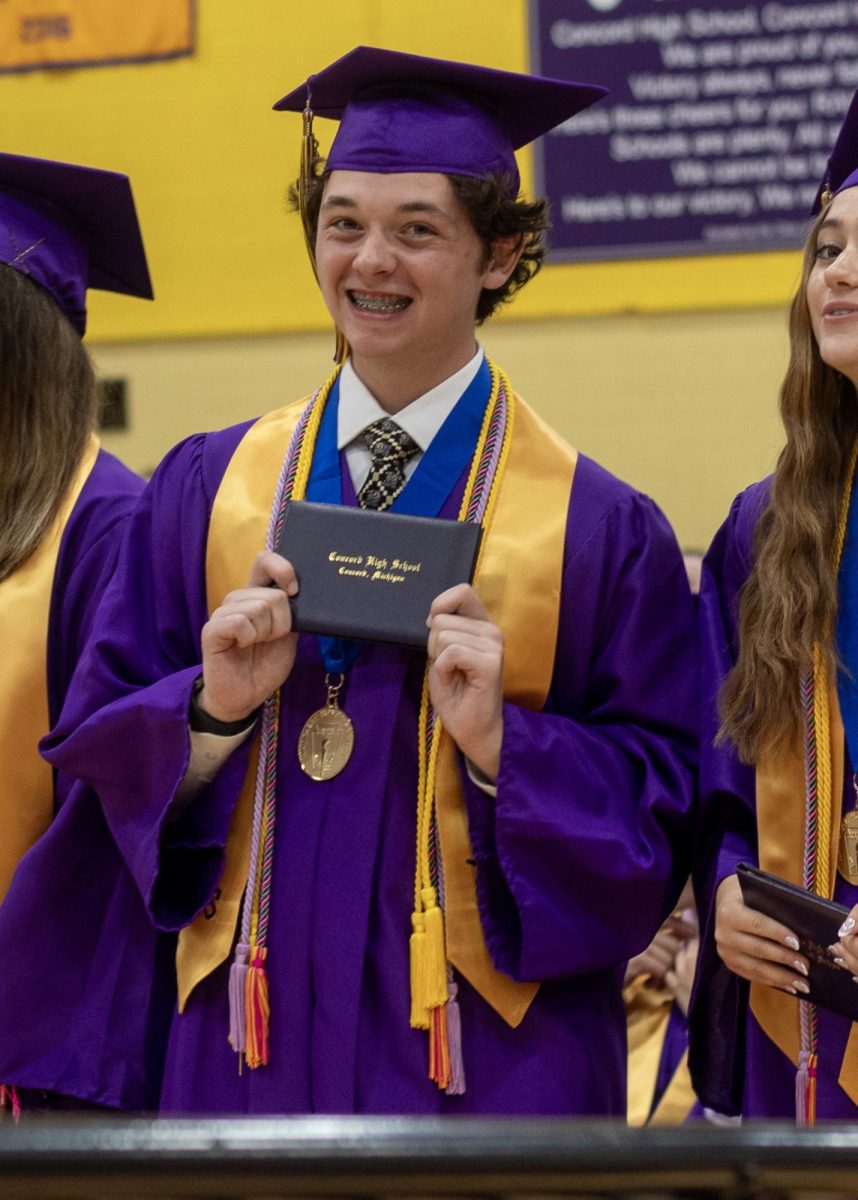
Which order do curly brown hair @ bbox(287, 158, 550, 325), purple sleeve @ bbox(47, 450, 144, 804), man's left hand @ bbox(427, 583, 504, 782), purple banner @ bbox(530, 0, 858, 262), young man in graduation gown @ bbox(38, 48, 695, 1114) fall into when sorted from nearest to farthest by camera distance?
1. man's left hand @ bbox(427, 583, 504, 782)
2. young man in graduation gown @ bbox(38, 48, 695, 1114)
3. curly brown hair @ bbox(287, 158, 550, 325)
4. purple sleeve @ bbox(47, 450, 144, 804)
5. purple banner @ bbox(530, 0, 858, 262)

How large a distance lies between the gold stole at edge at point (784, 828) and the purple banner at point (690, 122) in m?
3.13

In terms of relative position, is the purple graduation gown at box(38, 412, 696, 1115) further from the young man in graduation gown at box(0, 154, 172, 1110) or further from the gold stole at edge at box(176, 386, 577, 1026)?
the young man in graduation gown at box(0, 154, 172, 1110)

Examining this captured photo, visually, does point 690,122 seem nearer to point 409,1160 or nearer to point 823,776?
point 823,776

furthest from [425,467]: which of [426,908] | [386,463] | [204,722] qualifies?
[426,908]

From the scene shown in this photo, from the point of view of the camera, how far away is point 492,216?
2730 mm

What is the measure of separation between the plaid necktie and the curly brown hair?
0.33m

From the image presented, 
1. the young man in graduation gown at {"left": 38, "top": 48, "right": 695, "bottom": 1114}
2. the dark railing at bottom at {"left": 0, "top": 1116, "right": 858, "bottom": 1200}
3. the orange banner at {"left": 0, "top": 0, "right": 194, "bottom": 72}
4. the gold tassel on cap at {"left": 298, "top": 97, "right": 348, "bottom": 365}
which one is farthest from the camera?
the orange banner at {"left": 0, "top": 0, "right": 194, "bottom": 72}

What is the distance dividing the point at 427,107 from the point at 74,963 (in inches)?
61.6

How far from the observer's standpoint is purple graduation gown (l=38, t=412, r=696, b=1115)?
2459mm

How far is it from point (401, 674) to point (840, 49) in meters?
3.56

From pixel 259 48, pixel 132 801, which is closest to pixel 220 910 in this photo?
pixel 132 801

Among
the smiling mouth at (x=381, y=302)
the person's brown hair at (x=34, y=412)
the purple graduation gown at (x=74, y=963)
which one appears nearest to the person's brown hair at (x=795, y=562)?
the smiling mouth at (x=381, y=302)

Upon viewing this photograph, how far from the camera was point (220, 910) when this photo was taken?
A: 2.56m

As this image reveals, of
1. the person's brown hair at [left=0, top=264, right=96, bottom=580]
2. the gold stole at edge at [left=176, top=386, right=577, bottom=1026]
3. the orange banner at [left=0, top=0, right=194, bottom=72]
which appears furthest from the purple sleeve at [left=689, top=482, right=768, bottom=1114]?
the orange banner at [left=0, top=0, right=194, bottom=72]
